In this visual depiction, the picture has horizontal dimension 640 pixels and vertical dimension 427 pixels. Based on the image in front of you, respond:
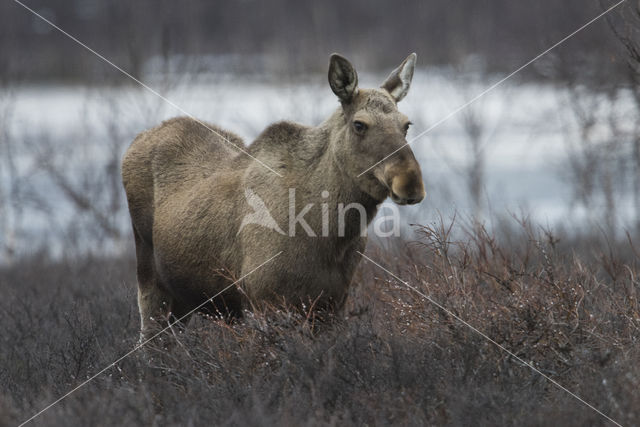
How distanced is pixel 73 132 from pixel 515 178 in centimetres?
2819

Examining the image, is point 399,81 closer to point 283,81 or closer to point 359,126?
point 359,126

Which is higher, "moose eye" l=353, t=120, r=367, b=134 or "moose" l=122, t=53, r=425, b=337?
"moose eye" l=353, t=120, r=367, b=134

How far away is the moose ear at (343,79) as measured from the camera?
6.22 metres

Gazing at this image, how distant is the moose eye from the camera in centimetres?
609

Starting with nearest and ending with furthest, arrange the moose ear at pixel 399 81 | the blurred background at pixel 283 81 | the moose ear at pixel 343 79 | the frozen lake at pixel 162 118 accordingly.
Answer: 1. the moose ear at pixel 343 79
2. the moose ear at pixel 399 81
3. the blurred background at pixel 283 81
4. the frozen lake at pixel 162 118

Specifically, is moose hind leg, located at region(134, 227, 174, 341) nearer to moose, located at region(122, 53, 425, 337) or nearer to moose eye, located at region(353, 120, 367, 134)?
moose, located at region(122, 53, 425, 337)

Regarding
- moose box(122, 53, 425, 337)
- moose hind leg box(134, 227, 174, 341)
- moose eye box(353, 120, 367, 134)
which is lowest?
moose hind leg box(134, 227, 174, 341)

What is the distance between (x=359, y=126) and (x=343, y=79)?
43 cm

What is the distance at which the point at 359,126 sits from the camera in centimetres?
612

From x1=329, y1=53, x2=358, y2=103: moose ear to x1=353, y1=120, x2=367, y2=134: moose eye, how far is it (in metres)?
0.28

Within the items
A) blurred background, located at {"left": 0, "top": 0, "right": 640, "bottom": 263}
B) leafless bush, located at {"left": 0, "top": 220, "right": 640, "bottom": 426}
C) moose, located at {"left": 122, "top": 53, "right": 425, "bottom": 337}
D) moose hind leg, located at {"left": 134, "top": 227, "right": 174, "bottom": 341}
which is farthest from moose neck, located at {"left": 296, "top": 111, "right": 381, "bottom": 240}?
blurred background, located at {"left": 0, "top": 0, "right": 640, "bottom": 263}

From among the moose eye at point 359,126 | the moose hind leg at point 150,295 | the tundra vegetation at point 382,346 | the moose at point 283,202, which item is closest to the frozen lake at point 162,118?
the tundra vegetation at point 382,346

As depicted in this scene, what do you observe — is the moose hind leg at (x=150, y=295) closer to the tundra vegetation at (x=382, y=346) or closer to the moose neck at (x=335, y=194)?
the tundra vegetation at (x=382, y=346)

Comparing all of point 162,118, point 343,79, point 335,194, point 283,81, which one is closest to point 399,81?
point 343,79
